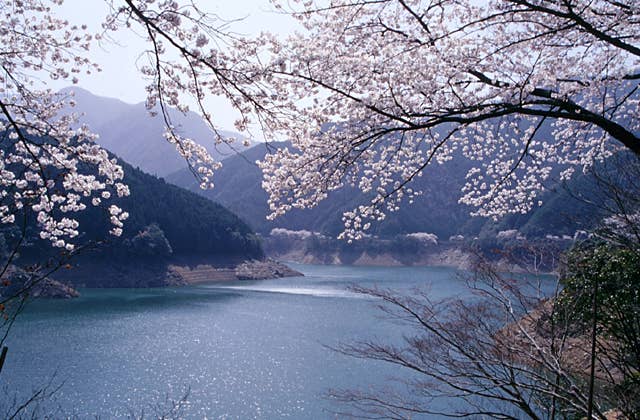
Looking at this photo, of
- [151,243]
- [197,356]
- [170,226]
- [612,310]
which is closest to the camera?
[612,310]

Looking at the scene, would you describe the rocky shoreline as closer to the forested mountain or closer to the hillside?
the hillside

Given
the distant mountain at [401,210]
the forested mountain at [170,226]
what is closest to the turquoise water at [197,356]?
the forested mountain at [170,226]

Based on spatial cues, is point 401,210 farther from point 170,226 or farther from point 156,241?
point 156,241

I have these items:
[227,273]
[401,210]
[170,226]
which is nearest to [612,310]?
[227,273]

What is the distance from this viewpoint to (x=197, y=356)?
1584 centimetres

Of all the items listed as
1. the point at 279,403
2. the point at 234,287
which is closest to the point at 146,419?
the point at 279,403

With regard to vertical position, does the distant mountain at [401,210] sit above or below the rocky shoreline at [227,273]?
above

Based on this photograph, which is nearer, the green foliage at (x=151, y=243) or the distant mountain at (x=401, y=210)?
the green foliage at (x=151, y=243)

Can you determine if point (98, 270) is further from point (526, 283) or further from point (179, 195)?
point (526, 283)

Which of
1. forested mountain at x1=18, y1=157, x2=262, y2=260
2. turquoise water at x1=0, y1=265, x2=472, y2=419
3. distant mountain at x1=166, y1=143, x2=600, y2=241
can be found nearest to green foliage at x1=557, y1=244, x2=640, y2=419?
turquoise water at x1=0, y1=265, x2=472, y2=419

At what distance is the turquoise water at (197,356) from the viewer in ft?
37.2

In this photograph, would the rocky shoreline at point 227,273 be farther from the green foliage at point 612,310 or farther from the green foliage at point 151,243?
the green foliage at point 612,310

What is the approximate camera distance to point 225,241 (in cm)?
5131

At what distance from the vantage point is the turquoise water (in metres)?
11.3
